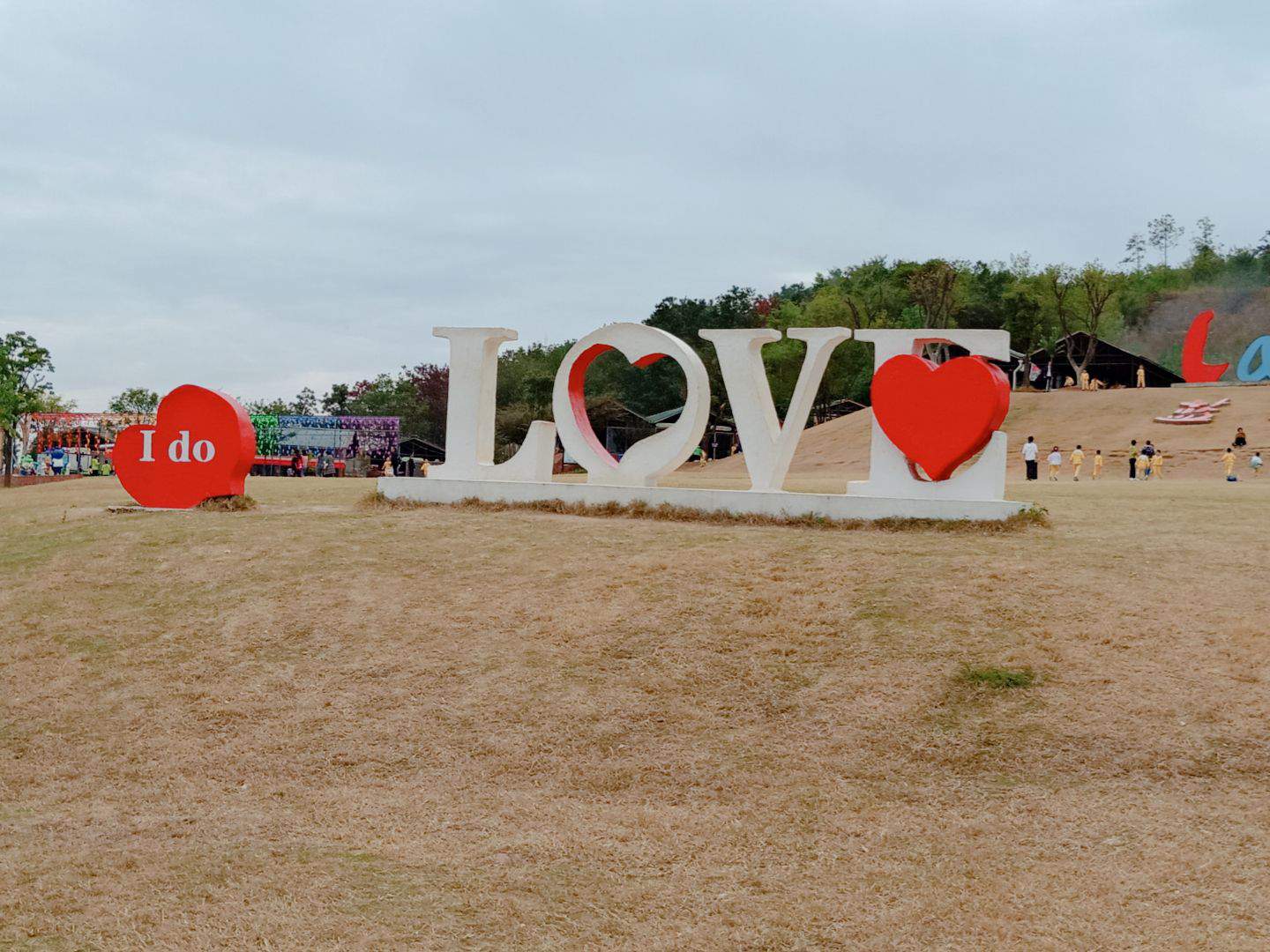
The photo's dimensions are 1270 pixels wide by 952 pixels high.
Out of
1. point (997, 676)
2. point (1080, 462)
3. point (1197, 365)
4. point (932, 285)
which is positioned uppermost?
point (932, 285)

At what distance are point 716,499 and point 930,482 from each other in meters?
2.60

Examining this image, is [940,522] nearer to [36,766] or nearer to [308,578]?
[308,578]

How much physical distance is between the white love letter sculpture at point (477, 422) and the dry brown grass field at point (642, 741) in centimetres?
309

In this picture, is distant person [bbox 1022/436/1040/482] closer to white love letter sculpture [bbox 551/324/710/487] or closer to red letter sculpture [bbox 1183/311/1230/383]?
white love letter sculpture [bbox 551/324/710/487]

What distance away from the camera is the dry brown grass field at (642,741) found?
5.93 metres

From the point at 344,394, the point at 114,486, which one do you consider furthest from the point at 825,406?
the point at 114,486

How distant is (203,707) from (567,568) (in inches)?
154

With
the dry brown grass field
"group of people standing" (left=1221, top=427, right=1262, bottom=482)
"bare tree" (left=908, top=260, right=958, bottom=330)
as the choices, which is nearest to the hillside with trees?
"bare tree" (left=908, top=260, right=958, bottom=330)

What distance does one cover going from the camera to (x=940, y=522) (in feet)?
43.8

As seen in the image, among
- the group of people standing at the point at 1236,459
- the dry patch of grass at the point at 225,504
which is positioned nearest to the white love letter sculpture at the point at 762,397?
the dry patch of grass at the point at 225,504

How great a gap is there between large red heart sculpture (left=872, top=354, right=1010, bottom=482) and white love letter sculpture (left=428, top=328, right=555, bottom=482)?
4.78 meters

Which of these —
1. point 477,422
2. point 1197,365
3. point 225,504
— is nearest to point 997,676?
point 477,422

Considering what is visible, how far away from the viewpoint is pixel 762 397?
14.6 meters

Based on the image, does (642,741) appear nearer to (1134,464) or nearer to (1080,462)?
(1080,462)
